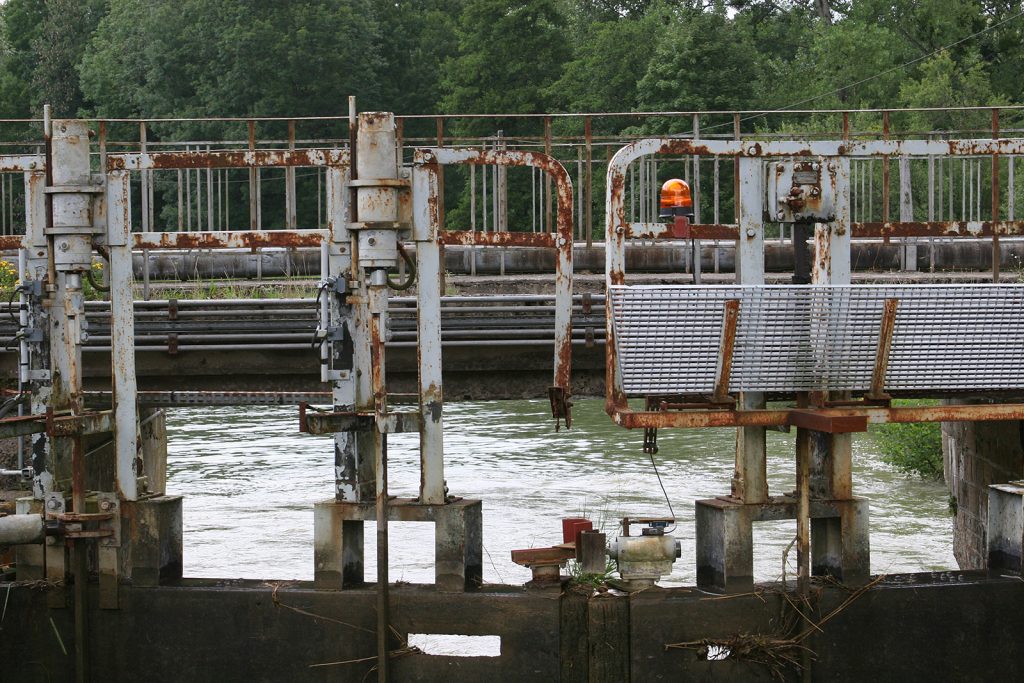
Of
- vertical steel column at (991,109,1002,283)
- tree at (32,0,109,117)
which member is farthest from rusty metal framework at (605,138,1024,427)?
tree at (32,0,109,117)

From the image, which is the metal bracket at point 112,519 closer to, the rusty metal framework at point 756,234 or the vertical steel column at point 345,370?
the vertical steel column at point 345,370

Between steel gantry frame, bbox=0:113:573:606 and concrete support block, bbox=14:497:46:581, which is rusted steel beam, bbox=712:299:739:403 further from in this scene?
concrete support block, bbox=14:497:46:581

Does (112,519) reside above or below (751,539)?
above

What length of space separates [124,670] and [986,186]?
26.6 m

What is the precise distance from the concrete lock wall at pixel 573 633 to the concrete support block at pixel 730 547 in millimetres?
118

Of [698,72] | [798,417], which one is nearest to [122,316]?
[798,417]

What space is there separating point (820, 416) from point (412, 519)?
2447 mm

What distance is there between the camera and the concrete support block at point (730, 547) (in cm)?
925

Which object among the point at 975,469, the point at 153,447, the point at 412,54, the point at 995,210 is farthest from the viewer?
the point at 412,54

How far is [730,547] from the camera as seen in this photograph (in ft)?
30.4

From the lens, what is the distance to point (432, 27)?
55.3 metres

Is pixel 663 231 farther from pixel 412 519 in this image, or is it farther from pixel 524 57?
pixel 524 57

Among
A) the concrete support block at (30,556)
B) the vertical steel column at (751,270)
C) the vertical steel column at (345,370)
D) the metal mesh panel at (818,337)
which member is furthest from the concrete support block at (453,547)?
the concrete support block at (30,556)

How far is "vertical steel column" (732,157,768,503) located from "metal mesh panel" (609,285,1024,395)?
0.99 ft
